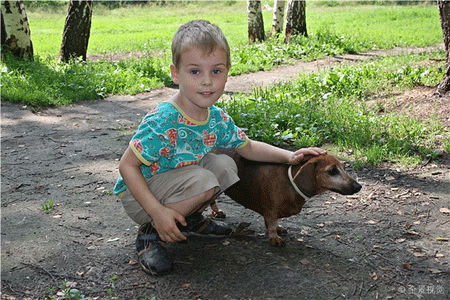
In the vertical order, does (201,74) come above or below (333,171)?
above

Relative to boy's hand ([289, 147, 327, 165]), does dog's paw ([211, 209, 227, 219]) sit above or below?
below

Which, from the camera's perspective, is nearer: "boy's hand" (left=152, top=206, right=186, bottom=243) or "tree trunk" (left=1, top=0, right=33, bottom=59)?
"boy's hand" (left=152, top=206, right=186, bottom=243)

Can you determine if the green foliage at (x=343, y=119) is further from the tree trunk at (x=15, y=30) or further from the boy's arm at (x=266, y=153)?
the tree trunk at (x=15, y=30)

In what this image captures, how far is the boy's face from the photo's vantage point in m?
2.96

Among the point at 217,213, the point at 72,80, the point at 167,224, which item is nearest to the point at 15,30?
the point at 72,80

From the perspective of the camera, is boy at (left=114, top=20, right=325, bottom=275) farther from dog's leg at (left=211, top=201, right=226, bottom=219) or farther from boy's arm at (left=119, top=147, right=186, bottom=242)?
dog's leg at (left=211, top=201, right=226, bottom=219)

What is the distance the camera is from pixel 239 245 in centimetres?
344

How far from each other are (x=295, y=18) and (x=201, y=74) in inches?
432

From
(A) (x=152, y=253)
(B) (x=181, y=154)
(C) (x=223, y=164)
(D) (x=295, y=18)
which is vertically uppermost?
(D) (x=295, y=18)

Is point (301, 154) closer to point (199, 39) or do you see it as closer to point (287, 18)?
point (199, 39)

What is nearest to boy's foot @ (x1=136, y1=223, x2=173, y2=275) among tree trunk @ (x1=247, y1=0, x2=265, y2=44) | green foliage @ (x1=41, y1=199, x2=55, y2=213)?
green foliage @ (x1=41, y1=199, x2=55, y2=213)

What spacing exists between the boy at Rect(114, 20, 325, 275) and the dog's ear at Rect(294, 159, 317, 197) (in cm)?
9

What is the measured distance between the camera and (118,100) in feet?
28.3

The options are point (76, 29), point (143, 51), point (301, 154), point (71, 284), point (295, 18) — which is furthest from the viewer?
point (143, 51)
